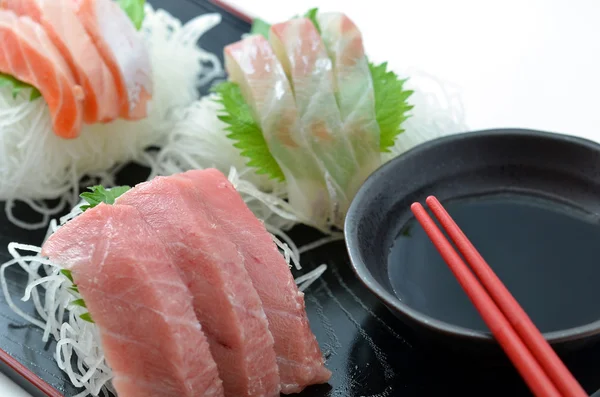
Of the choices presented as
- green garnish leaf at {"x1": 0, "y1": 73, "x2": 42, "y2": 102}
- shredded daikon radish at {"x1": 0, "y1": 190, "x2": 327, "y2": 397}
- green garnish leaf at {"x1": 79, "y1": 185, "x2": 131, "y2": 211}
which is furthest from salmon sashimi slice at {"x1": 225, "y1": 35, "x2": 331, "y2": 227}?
green garnish leaf at {"x1": 0, "y1": 73, "x2": 42, "y2": 102}

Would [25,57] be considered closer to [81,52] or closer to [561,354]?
[81,52]

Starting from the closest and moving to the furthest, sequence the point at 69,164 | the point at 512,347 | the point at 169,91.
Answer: the point at 512,347 < the point at 69,164 < the point at 169,91

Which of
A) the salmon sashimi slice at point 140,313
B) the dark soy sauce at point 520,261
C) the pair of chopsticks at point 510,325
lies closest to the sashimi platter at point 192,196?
the salmon sashimi slice at point 140,313

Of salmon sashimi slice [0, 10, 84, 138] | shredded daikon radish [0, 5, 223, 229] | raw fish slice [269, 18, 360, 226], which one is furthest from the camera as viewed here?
shredded daikon radish [0, 5, 223, 229]

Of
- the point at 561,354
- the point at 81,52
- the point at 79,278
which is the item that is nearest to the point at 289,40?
the point at 81,52

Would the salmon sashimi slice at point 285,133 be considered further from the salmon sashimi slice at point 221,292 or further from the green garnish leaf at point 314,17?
the salmon sashimi slice at point 221,292

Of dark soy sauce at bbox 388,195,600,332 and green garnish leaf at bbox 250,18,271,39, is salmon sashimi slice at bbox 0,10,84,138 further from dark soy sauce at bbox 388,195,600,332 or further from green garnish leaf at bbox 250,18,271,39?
dark soy sauce at bbox 388,195,600,332
